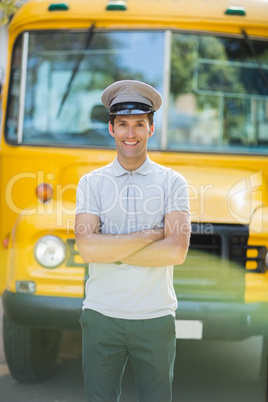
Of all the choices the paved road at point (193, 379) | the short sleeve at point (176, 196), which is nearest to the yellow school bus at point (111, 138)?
the paved road at point (193, 379)

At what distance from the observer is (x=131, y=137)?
2.75 metres

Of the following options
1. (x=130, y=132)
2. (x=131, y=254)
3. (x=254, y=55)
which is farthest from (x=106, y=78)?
(x=131, y=254)

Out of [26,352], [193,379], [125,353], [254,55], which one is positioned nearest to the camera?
[125,353]

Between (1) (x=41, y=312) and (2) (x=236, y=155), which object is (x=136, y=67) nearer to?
(2) (x=236, y=155)

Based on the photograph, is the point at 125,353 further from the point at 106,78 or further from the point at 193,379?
the point at 106,78

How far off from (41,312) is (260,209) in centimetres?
152

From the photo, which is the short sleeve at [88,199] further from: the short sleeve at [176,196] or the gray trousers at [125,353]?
the gray trousers at [125,353]

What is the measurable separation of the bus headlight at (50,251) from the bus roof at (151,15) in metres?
1.61

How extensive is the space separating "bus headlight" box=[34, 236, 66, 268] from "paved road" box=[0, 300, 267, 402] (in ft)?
3.16

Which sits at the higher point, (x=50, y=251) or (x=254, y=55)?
(x=254, y=55)

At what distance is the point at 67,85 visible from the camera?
190 inches

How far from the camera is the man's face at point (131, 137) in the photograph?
9.05 ft

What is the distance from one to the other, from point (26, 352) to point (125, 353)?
2.04 m

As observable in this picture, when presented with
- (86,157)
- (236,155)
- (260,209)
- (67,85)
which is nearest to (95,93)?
(67,85)
